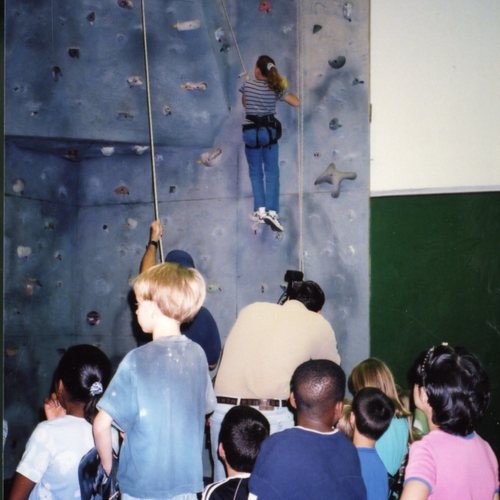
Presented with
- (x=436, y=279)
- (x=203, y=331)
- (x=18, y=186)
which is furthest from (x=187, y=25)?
(x=436, y=279)

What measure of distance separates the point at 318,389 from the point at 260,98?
2.82 metres

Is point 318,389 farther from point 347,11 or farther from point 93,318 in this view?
point 93,318

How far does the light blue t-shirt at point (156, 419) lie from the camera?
1.72 meters

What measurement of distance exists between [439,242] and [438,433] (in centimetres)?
221

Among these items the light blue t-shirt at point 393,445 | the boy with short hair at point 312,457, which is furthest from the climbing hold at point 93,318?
the boy with short hair at point 312,457

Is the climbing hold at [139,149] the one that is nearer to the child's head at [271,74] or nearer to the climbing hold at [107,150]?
the climbing hold at [107,150]

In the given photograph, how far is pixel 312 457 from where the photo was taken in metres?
1.59

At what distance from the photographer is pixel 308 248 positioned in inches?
156

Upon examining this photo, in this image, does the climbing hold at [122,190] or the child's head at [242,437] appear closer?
the child's head at [242,437]

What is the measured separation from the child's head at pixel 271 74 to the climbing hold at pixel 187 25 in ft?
1.88

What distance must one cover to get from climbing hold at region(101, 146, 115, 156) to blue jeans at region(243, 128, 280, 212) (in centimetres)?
120

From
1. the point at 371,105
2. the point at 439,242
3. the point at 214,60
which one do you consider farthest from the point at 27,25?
the point at 439,242

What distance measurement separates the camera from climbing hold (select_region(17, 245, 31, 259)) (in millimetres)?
4383

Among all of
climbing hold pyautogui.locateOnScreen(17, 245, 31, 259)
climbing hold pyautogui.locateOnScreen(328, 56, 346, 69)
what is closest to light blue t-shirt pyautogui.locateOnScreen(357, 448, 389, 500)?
climbing hold pyautogui.locateOnScreen(328, 56, 346, 69)
